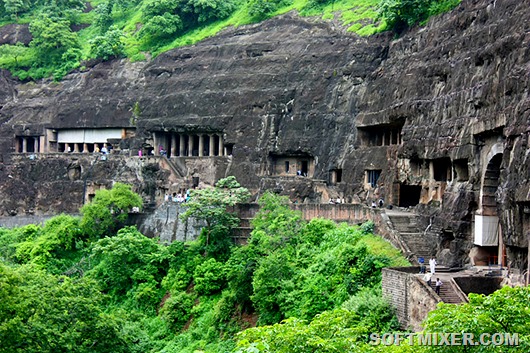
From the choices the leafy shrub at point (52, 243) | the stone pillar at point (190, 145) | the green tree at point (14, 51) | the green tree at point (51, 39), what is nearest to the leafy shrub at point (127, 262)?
the leafy shrub at point (52, 243)

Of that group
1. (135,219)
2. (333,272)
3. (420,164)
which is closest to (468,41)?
(420,164)

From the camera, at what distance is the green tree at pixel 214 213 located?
149 feet

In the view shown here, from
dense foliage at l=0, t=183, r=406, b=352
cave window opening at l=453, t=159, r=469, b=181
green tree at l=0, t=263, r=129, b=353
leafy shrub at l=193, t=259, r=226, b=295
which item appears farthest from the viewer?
leafy shrub at l=193, t=259, r=226, b=295

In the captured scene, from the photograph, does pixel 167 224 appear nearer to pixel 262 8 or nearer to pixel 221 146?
pixel 221 146

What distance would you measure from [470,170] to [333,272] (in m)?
6.91

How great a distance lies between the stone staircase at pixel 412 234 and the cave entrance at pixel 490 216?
8.33 feet

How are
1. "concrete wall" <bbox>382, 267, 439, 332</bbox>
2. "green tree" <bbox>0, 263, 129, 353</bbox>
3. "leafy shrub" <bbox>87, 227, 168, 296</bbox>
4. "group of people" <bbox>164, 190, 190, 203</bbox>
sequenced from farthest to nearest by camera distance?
1. "group of people" <bbox>164, 190, 190, 203</bbox>
2. "leafy shrub" <bbox>87, 227, 168, 296</bbox>
3. "green tree" <bbox>0, 263, 129, 353</bbox>
4. "concrete wall" <bbox>382, 267, 439, 332</bbox>

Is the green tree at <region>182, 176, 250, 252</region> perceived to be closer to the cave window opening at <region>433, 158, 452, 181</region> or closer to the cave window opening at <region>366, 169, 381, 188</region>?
the cave window opening at <region>366, 169, 381, 188</region>

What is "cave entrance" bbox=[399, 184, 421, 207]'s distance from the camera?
44031 millimetres

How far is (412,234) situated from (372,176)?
8088mm

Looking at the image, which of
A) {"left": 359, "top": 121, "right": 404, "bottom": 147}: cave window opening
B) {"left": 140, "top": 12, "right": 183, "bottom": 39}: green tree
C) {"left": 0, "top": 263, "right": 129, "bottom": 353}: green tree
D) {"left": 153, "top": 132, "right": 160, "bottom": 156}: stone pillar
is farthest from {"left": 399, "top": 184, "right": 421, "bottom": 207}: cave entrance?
{"left": 140, "top": 12, "right": 183, "bottom": 39}: green tree

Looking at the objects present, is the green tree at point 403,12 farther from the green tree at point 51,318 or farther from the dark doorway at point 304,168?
the green tree at point 51,318

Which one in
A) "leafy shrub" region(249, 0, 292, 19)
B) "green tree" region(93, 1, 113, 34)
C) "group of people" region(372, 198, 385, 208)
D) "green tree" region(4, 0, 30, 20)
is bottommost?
"group of people" region(372, 198, 385, 208)

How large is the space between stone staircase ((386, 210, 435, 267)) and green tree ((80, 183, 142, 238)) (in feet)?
55.6
